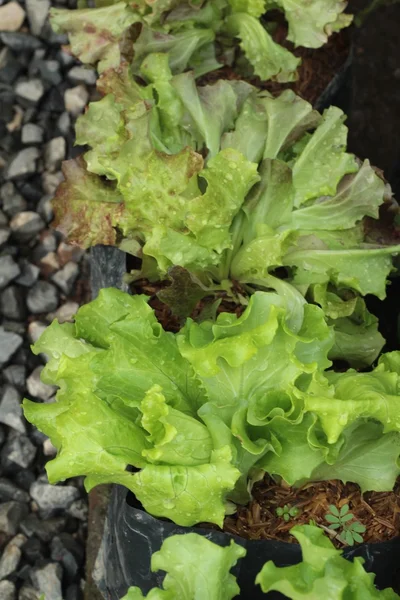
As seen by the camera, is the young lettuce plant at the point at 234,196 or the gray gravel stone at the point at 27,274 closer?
the young lettuce plant at the point at 234,196

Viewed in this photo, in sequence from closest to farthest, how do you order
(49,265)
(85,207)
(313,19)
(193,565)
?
(193,565) → (85,207) → (313,19) → (49,265)

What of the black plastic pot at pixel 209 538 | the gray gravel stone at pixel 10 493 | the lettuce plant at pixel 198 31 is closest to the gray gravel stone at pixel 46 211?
the lettuce plant at pixel 198 31

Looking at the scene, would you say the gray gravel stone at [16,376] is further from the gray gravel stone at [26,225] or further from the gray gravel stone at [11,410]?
the gray gravel stone at [26,225]

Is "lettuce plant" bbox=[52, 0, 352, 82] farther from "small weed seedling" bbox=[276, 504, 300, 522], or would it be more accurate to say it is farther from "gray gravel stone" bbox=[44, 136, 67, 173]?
"small weed seedling" bbox=[276, 504, 300, 522]

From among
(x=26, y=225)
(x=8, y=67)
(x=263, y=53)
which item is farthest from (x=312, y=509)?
(x=8, y=67)

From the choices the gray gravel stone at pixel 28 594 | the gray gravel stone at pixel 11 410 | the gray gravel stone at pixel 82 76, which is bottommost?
the gray gravel stone at pixel 28 594

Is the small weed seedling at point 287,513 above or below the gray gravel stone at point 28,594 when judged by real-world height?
above

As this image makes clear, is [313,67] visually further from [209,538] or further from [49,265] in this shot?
[209,538]
